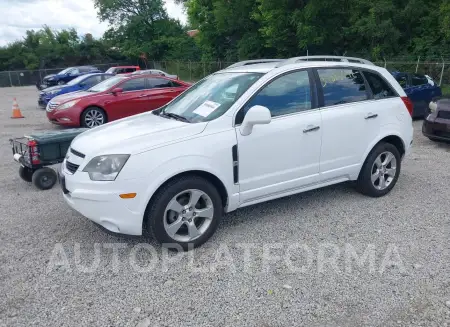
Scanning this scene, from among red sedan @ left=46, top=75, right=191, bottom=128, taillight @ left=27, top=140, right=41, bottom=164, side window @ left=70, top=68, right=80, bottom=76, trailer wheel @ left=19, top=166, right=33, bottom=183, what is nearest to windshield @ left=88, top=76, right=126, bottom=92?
red sedan @ left=46, top=75, right=191, bottom=128

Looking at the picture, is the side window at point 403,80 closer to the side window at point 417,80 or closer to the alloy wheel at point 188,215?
the side window at point 417,80

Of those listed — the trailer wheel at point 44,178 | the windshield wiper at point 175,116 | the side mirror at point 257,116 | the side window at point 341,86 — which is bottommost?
the trailer wheel at point 44,178

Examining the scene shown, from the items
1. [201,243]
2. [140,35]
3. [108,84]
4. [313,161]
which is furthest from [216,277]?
[140,35]

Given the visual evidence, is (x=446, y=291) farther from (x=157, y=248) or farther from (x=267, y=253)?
(x=157, y=248)

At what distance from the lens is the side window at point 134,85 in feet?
35.8

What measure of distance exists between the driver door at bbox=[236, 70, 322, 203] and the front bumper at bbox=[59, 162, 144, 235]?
1100 mm

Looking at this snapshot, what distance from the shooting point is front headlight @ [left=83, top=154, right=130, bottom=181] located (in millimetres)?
3434

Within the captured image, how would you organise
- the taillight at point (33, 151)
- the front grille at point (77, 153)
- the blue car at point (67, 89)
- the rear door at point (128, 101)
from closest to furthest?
1. the front grille at point (77, 153)
2. the taillight at point (33, 151)
3. the rear door at point (128, 101)
4. the blue car at point (67, 89)

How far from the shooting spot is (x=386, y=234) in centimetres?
406

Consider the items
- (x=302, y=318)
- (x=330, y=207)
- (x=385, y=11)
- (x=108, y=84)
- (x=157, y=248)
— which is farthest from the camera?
(x=385, y=11)

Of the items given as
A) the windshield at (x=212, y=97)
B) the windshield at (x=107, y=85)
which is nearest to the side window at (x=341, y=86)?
the windshield at (x=212, y=97)

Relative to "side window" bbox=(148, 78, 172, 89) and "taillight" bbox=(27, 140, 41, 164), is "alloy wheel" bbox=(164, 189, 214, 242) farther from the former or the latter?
"side window" bbox=(148, 78, 172, 89)

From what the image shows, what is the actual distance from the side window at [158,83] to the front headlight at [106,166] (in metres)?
8.02

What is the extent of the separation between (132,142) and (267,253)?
5.38 ft
